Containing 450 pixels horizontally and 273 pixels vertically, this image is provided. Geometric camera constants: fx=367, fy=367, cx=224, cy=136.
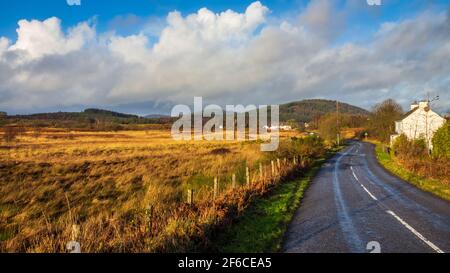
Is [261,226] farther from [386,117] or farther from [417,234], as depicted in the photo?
[386,117]

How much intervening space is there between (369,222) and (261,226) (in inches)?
140

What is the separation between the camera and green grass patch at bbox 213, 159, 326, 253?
29.7ft

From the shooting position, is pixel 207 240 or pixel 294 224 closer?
pixel 207 240

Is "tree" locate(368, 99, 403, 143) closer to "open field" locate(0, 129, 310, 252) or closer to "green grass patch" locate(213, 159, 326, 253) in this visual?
"open field" locate(0, 129, 310, 252)

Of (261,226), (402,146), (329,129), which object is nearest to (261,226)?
(261,226)

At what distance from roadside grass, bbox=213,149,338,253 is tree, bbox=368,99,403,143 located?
2743 inches

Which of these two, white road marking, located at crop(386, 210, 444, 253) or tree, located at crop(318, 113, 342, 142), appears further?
tree, located at crop(318, 113, 342, 142)

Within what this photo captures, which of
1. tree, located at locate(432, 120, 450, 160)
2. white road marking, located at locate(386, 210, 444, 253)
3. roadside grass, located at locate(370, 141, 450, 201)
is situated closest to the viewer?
white road marking, located at locate(386, 210, 444, 253)

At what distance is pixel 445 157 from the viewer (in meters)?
31.2

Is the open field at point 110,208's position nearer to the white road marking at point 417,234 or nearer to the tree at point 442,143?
the white road marking at point 417,234

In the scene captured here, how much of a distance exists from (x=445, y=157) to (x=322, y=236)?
26619 millimetres

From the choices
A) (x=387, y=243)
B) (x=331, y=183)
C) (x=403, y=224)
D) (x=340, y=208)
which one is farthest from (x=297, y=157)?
(x=387, y=243)

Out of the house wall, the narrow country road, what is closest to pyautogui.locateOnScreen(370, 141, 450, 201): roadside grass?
the narrow country road
